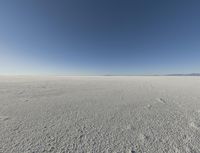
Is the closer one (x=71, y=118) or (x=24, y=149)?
(x=24, y=149)

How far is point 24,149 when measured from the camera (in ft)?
6.48

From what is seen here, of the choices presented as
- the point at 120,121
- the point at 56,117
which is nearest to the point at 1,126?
the point at 56,117

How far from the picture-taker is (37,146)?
2.06 meters

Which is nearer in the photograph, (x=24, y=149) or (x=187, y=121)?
(x=24, y=149)

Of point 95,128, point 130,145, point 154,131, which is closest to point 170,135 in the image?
point 154,131

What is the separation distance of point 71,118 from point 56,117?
0.54 m

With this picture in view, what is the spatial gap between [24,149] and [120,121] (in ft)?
8.07

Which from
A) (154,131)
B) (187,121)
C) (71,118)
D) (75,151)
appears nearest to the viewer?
(75,151)

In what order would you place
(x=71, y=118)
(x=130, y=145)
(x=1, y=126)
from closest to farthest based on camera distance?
(x=130, y=145) < (x=1, y=126) < (x=71, y=118)

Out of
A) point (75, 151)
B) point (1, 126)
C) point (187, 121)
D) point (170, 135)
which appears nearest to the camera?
point (75, 151)

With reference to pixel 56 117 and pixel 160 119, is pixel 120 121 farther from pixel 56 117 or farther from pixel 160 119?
pixel 56 117

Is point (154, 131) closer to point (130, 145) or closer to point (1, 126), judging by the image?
point (130, 145)

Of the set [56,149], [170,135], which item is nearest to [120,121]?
[170,135]

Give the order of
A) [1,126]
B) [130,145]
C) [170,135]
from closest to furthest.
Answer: [130,145]
[170,135]
[1,126]
